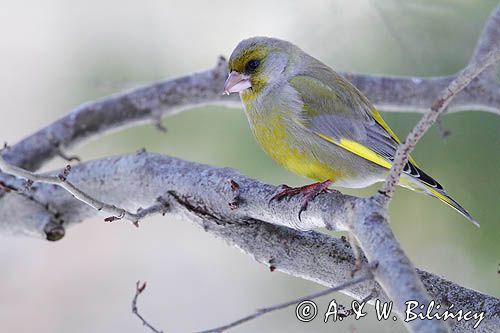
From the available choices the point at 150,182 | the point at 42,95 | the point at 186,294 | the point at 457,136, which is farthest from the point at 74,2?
the point at 457,136

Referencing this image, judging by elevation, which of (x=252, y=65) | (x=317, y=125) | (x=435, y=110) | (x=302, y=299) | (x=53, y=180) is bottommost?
(x=302, y=299)

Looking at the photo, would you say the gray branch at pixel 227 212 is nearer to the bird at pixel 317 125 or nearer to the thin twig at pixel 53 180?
the bird at pixel 317 125

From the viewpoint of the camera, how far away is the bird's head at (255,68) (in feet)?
10.8

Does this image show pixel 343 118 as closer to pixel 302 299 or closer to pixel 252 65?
pixel 252 65

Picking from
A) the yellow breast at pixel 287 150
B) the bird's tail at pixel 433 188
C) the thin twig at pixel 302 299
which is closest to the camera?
the thin twig at pixel 302 299

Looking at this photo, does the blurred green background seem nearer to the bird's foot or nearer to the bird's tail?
the bird's tail

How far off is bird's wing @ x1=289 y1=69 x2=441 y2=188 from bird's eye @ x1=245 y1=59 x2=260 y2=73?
17 centimetres

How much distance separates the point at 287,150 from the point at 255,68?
0.46 m

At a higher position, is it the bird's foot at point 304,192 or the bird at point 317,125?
the bird at point 317,125

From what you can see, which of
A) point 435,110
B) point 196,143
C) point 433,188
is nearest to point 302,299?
point 435,110

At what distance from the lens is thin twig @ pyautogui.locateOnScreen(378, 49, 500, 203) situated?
77.6 inches

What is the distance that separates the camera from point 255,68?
3.33 m

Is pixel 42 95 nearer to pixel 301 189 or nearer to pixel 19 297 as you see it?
pixel 19 297

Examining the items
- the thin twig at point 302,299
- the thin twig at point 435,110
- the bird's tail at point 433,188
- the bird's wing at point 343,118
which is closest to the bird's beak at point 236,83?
the bird's wing at point 343,118
